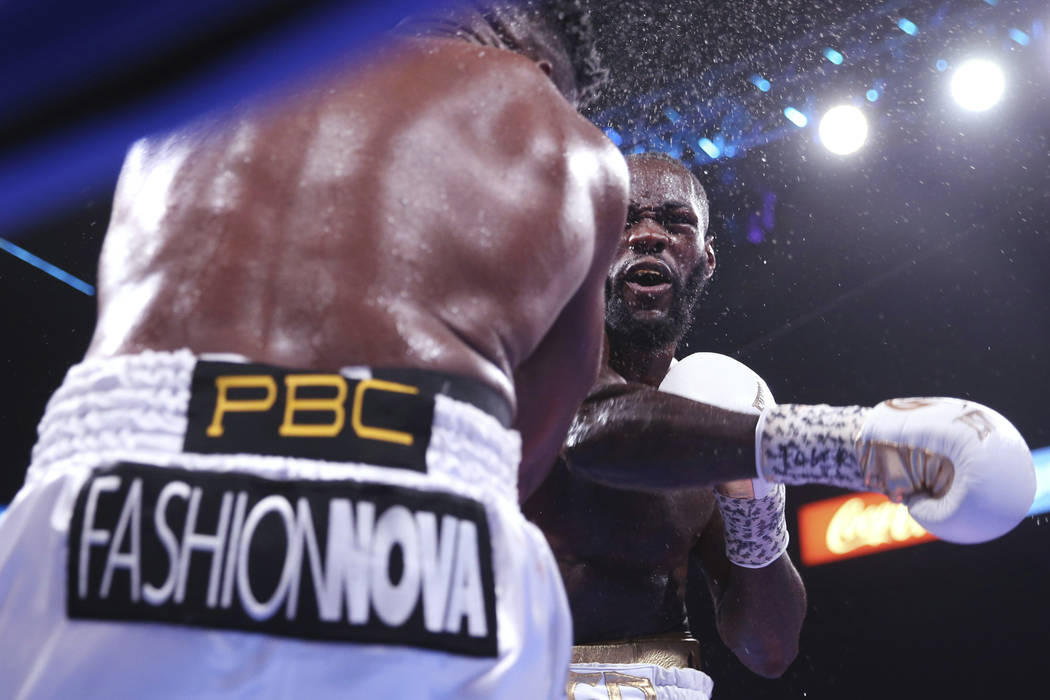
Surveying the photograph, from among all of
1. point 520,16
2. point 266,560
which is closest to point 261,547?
point 266,560

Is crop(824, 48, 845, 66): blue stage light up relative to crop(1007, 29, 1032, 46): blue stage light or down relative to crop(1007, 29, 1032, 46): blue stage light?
down

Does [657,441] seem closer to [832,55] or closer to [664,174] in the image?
[664,174]

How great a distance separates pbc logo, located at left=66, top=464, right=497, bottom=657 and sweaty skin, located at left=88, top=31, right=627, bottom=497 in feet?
0.38

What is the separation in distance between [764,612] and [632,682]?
0.37 metres

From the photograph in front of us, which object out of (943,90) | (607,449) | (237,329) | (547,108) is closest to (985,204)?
(943,90)

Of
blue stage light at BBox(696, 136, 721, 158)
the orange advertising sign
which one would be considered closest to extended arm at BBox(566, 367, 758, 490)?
blue stage light at BBox(696, 136, 721, 158)

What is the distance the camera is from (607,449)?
157 centimetres

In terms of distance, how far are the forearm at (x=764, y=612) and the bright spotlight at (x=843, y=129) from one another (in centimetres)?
229

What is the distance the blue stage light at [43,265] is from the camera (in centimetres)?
422

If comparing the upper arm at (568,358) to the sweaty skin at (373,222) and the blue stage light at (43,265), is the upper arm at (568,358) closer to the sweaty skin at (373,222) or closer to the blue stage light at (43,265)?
the sweaty skin at (373,222)

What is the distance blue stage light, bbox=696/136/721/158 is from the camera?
3887 millimetres

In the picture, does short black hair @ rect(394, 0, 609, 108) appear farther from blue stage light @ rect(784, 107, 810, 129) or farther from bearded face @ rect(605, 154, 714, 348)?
blue stage light @ rect(784, 107, 810, 129)

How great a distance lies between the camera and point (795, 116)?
391 centimetres

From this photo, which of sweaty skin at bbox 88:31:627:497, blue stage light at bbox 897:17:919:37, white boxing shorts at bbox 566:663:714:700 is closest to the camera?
sweaty skin at bbox 88:31:627:497
